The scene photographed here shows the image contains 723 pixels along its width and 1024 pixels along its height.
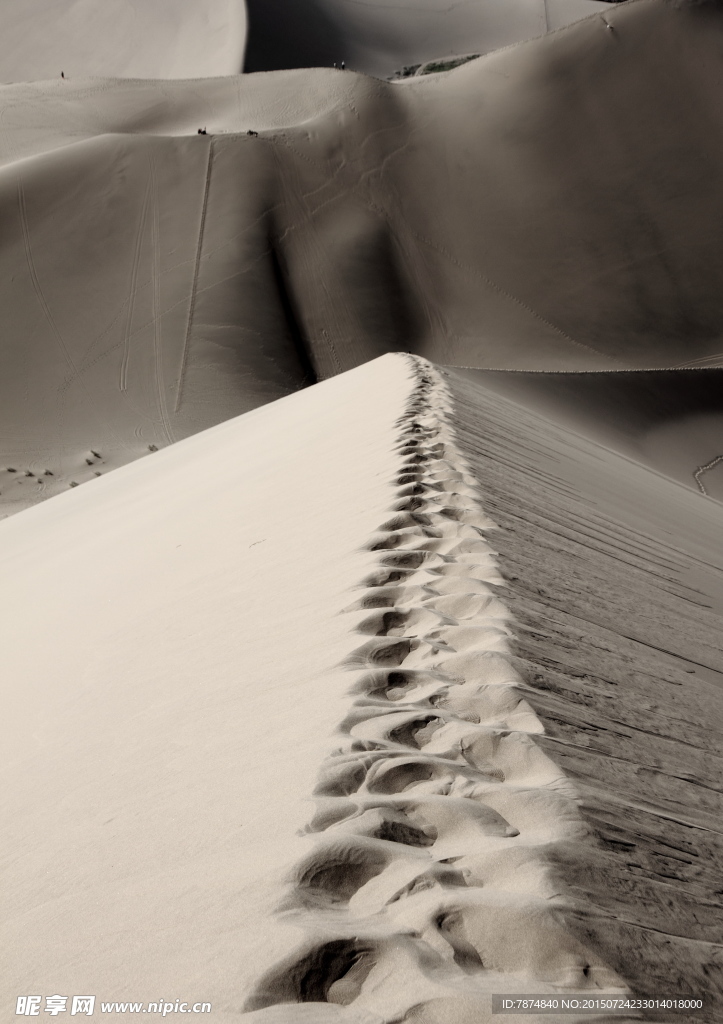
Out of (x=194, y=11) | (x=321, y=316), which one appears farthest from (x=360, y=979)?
(x=194, y=11)

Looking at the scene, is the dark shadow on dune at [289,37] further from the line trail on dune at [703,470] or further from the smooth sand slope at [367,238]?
the line trail on dune at [703,470]

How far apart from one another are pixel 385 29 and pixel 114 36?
14191mm

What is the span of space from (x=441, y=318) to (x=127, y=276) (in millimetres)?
6946

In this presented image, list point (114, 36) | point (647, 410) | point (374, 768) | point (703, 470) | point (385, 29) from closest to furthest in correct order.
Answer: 1. point (374, 768)
2. point (703, 470)
3. point (647, 410)
4. point (114, 36)
5. point (385, 29)

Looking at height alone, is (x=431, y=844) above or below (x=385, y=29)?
below

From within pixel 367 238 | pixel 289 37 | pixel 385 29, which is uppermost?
pixel 385 29

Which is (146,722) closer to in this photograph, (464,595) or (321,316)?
(464,595)

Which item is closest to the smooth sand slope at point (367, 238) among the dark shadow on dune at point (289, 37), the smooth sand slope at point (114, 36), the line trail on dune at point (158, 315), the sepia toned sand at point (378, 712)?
the line trail on dune at point (158, 315)

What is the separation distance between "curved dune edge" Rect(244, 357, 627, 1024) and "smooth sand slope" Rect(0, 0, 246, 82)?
46.6m

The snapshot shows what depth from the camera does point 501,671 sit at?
→ 2004mm

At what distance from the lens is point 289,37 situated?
143 ft

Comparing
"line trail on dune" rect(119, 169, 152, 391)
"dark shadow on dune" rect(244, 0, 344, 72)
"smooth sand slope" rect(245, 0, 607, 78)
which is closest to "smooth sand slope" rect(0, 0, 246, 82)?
"dark shadow on dune" rect(244, 0, 344, 72)

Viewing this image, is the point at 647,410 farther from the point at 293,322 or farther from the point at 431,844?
the point at 431,844

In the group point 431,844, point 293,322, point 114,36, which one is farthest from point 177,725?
point 114,36
